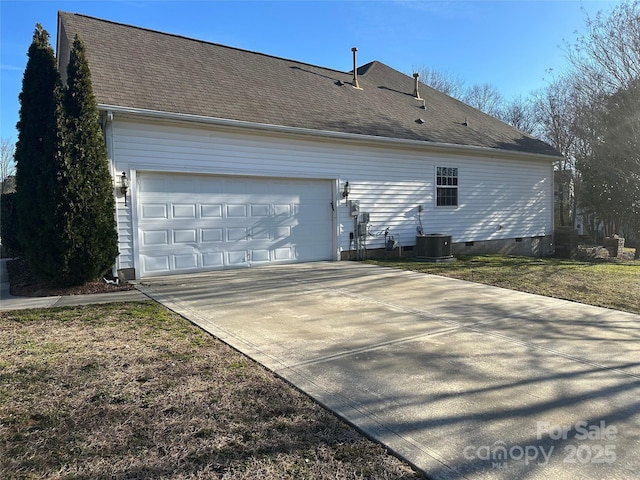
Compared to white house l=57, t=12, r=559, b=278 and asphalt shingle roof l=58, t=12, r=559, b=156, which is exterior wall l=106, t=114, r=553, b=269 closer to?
white house l=57, t=12, r=559, b=278

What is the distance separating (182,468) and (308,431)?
0.81 m

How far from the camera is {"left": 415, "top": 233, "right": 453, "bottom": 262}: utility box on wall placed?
460 inches

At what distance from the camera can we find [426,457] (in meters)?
2.44

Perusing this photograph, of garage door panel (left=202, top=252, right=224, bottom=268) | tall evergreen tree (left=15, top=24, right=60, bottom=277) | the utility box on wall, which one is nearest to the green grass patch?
the utility box on wall

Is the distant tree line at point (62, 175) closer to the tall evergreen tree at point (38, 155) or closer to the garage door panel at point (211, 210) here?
the tall evergreen tree at point (38, 155)

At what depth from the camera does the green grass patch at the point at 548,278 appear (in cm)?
708

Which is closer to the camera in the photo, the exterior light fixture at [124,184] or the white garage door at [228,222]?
the exterior light fixture at [124,184]

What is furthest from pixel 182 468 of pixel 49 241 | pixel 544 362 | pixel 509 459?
pixel 49 241

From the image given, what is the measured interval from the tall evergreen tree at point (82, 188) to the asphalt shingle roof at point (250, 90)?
665 mm

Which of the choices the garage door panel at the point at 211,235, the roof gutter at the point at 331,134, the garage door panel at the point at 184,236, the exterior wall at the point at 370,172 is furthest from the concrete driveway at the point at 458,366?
the roof gutter at the point at 331,134

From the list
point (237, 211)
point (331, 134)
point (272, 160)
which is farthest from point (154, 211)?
point (331, 134)

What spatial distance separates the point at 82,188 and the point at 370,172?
7.23 m

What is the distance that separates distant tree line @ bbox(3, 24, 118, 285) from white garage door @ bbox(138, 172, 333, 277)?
1.10 m

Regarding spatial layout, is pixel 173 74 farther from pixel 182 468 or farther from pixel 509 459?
pixel 509 459
